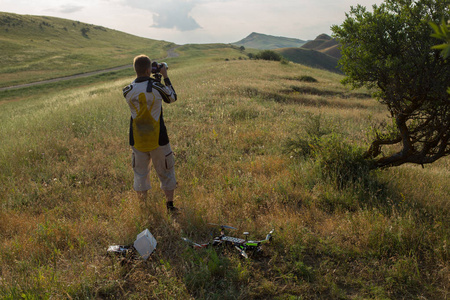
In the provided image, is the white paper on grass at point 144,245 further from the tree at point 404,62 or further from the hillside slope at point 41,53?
the hillside slope at point 41,53

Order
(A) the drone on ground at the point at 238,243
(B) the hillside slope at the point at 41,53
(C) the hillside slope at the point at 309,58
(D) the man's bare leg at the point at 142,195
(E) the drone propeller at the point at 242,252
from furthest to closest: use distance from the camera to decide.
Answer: (C) the hillside slope at the point at 309,58, (B) the hillside slope at the point at 41,53, (D) the man's bare leg at the point at 142,195, (A) the drone on ground at the point at 238,243, (E) the drone propeller at the point at 242,252

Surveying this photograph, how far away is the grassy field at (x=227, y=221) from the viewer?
3.09 meters

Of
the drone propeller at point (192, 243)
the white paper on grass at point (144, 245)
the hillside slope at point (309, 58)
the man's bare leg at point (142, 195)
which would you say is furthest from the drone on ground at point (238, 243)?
the hillside slope at point (309, 58)

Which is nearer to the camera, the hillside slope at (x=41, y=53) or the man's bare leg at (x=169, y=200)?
the man's bare leg at (x=169, y=200)

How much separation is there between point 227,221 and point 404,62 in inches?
147

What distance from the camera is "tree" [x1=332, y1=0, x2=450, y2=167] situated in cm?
432

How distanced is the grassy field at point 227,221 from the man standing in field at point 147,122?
64cm

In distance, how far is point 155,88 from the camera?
4227 mm

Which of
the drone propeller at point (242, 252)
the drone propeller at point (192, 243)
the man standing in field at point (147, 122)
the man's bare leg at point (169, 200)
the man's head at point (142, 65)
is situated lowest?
the drone propeller at point (192, 243)

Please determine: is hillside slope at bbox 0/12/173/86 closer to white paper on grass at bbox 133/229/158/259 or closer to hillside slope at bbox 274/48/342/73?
white paper on grass at bbox 133/229/158/259

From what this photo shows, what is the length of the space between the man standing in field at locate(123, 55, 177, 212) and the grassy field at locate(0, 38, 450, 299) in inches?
Answer: 25.1

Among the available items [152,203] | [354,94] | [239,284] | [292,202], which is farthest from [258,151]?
[354,94]

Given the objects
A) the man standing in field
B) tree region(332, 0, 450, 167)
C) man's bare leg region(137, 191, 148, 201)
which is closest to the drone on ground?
the man standing in field

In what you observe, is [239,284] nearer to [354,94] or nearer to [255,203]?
[255,203]
